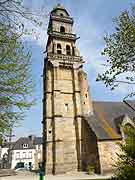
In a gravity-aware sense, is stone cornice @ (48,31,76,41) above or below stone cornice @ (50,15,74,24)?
below

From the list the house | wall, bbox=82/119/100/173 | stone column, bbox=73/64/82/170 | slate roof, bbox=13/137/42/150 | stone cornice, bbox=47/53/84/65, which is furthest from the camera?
slate roof, bbox=13/137/42/150

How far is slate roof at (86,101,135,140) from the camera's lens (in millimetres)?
27234

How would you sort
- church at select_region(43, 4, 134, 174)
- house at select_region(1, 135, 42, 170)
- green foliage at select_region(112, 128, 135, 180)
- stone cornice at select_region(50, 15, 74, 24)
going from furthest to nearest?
house at select_region(1, 135, 42, 170), stone cornice at select_region(50, 15, 74, 24), church at select_region(43, 4, 134, 174), green foliage at select_region(112, 128, 135, 180)

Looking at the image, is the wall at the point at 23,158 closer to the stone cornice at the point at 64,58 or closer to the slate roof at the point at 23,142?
the slate roof at the point at 23,142

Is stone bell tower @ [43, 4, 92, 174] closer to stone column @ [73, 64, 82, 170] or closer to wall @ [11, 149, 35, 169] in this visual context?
stone column @ [73, 64, 82, 170]

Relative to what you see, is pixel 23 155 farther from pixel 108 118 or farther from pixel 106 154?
pixel 106 154

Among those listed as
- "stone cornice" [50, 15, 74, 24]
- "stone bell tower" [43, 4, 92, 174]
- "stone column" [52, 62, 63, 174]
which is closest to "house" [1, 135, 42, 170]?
"stone bell tower" [43, 4, 92, 174]

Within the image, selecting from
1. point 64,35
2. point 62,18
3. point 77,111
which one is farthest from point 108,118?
point 62,18

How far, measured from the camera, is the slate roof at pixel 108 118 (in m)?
27.2

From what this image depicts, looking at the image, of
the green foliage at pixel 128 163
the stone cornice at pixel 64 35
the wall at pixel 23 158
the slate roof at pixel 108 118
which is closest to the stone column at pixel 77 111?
the slate roof at pixel 108 118

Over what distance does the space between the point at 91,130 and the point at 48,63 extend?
11243 millimetres

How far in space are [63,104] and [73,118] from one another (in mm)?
2252

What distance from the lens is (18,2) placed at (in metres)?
4.41

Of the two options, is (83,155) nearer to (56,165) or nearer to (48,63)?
(56,165)
